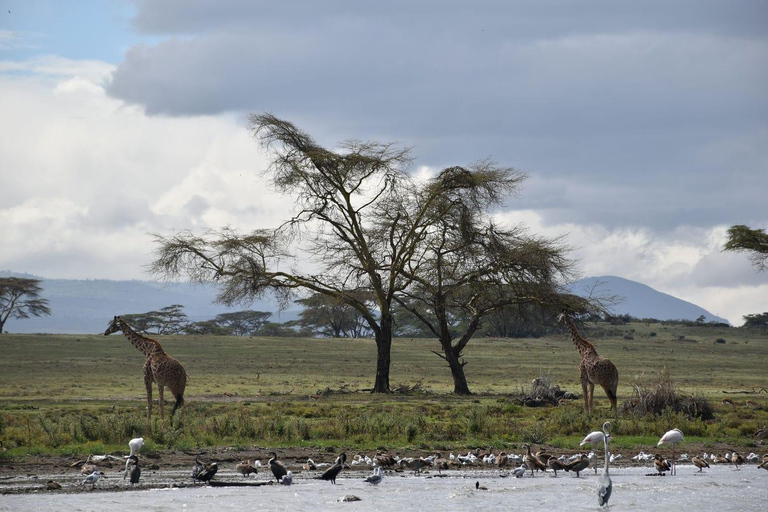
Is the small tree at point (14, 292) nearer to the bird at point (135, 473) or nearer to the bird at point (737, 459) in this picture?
the bird at point (135, 473)

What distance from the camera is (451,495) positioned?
16.8 meters

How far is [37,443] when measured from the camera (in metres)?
21.4

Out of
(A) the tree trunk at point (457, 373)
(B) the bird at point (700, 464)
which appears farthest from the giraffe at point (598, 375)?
(A) the tree trunk at point (457, 373)

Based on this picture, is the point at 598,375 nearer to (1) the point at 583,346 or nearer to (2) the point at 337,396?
(1) the point at 583,346

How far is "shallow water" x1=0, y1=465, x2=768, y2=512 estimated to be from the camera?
51.2ft

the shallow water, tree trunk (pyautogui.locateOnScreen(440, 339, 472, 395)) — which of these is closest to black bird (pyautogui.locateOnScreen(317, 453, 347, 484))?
the shallow water

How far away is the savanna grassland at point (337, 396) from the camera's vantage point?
75.0 feet

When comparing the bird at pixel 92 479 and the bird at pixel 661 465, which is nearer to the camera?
the bird at pixel 92 479

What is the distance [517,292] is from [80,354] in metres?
38.9

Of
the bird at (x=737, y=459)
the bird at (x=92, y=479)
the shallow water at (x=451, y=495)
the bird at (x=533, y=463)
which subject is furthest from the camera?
the bird at (x=737, y=459)

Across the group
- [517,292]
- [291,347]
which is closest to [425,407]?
[517,292]

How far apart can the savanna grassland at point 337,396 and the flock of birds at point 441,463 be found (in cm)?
186

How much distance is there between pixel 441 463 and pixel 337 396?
1816cm

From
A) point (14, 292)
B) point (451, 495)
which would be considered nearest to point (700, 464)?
point (451, 495)
